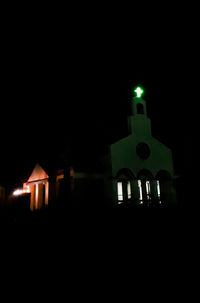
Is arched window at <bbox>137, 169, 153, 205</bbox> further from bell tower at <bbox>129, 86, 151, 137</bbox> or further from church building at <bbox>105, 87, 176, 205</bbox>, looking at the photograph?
bell tower at <bbox>129, 86, 151, 137</bbox>

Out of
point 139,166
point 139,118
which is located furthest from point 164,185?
point 139,118

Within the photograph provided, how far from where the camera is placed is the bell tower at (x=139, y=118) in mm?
17672

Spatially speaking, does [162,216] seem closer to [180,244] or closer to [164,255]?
[180,244]

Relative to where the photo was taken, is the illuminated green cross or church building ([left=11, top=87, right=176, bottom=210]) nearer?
church building ([left=11, top=87, right=176, bottom=210])

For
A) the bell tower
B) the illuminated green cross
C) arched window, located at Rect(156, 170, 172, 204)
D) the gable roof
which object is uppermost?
the illuminated green cross

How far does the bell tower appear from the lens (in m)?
17.7

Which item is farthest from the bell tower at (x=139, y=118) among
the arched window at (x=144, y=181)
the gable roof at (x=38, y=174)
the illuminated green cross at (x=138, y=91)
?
the gable roof at (x=38, y=174)

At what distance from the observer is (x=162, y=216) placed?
11594mm

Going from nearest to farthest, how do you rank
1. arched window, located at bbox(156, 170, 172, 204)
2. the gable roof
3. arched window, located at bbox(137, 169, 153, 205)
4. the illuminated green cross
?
1. arched window, located at bbox(137, 169, 153, 205)
2. arched window, located at bbox(156, 170, 172, 204)
3. the illuminated green cross
4. the gable roof

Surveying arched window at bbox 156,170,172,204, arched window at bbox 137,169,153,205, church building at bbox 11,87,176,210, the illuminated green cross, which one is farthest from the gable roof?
the illuminated green cross

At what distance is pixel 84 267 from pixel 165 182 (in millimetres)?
12544

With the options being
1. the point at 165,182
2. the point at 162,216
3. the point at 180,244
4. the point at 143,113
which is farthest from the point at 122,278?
the point at 143,113

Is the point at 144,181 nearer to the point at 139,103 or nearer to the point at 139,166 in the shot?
the point at 139,166

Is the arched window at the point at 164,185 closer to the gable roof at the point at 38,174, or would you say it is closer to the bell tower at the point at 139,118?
the bell tower at the point at 139,118
